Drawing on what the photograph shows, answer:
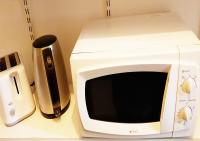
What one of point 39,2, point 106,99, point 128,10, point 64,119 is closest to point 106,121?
point 106,99

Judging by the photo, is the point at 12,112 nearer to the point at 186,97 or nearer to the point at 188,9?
the point at 186,97

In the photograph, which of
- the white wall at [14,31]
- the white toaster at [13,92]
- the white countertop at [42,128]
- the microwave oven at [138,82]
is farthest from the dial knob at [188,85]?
the white wall at [14,31]

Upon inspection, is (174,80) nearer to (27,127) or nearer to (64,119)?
(64,119)

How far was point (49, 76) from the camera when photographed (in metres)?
0.91

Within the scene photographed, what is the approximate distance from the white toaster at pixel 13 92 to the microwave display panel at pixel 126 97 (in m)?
0.32

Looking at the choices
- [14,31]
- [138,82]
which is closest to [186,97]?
[138,82]

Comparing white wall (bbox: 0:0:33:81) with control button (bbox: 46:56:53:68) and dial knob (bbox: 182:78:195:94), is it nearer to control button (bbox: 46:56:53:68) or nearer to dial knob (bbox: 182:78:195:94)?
control button (bbox: 46:56:53:68)

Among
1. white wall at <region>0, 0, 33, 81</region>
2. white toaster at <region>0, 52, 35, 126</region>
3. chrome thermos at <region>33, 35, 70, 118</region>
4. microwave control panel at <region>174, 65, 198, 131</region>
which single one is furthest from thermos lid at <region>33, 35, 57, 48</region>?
microwave control panel at <region>174, 65, 198, 131</region>

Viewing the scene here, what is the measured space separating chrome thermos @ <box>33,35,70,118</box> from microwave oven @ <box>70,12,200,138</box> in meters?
0.14

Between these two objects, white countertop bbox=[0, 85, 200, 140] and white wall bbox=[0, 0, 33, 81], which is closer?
→ white countertop bbox=[0, 85, 200, 140]

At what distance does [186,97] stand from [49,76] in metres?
0.51

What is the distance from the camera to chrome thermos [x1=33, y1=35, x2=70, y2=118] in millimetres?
889

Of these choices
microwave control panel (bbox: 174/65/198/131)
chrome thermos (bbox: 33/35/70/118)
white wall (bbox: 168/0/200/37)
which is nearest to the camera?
microwave control panel (bbox: 174/65/198/131)

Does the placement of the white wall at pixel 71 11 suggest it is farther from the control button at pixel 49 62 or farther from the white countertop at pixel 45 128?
the white countertop at pixel 45 128
